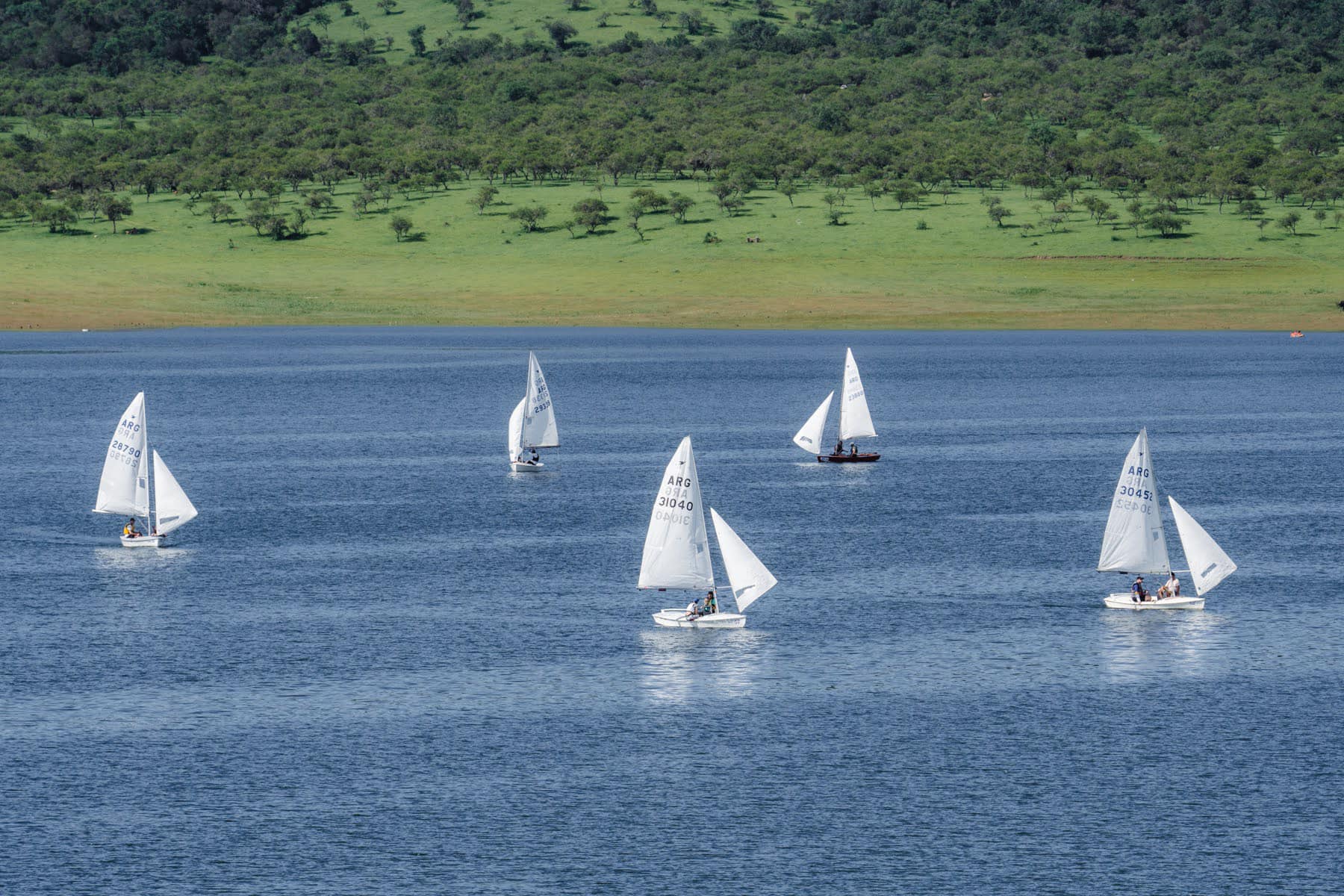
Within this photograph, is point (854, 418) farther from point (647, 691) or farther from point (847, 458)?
point (647, 691)

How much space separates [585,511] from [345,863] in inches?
2318

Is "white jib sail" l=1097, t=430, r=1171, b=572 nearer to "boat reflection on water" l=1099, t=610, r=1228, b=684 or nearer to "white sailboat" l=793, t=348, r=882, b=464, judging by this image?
"boat reflection on water" l=1099, t=610, r=1228, b=684

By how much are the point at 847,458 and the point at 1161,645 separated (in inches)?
2171

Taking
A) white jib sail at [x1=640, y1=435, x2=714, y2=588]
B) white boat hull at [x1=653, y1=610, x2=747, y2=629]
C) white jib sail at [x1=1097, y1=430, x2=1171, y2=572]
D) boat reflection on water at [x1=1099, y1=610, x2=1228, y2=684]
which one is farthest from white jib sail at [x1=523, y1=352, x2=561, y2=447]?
boat reflection on water at [x1=1099, y1=610, x2=1228, y2=684]

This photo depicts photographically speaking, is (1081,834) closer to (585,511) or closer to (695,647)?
(695,647)

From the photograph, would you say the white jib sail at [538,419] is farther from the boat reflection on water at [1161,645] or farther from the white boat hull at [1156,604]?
the boat reflection on water at [1161,645]

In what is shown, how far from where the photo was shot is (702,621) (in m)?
79.4

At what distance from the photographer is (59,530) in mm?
102688

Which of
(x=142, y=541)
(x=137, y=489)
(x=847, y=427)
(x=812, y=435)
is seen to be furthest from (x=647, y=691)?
(x=847, y=427)

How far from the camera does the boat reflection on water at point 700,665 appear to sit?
69.4 meters

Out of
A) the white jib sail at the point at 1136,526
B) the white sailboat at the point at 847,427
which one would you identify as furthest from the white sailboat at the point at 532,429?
the white jib sail at the point at 1136,526

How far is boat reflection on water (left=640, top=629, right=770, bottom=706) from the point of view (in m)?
69.4

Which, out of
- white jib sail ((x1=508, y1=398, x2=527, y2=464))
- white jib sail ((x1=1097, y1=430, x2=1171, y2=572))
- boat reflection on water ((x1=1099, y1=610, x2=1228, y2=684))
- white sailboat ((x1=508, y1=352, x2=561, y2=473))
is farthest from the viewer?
white jib sail ((x1=508, y1=398, x2=527, y2=464))

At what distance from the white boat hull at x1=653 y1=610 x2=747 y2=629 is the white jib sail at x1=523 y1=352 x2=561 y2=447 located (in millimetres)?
46095
